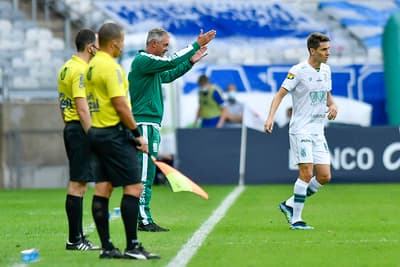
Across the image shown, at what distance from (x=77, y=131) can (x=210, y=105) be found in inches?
593

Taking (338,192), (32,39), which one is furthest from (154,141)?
(32,39)

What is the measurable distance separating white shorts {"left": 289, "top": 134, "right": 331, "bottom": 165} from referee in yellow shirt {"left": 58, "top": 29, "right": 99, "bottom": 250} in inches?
105

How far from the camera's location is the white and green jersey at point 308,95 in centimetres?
1232

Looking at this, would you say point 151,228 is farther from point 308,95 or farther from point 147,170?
point 308,95

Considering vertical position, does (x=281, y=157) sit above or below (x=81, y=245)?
above

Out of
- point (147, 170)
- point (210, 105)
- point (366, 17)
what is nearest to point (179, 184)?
point (147, 170)

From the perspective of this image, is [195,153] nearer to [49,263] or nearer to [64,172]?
[64,172]

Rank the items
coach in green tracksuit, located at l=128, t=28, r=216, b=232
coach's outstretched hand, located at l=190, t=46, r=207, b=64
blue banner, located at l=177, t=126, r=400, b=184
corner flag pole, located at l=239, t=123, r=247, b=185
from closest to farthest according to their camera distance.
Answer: coach's outstretched hand, located at l=190, t=46, r=207, b=64
coach in green tracksuit, located at l=128, t=28, r=216, b=232
blue banner, located at l=177, t=126, r=400, b=184
corner flag pole, located at l=239, t=123, r=247, b=185

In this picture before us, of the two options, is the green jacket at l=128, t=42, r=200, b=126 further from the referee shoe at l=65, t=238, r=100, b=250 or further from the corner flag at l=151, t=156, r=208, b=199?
the corner flag at l=151, t=156, r=208, b=199

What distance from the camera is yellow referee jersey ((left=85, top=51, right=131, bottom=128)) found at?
918 centimetres

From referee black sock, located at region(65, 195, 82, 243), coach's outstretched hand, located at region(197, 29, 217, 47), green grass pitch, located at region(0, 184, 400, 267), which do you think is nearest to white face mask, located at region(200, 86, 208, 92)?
green grass pitch, located at region(0, 184, 400, 267)

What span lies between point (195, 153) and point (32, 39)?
25.1 ft

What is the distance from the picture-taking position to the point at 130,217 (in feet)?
30.5

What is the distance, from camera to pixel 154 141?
1239 centimetres
